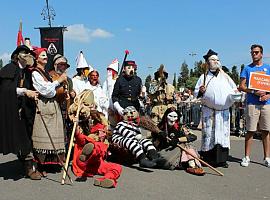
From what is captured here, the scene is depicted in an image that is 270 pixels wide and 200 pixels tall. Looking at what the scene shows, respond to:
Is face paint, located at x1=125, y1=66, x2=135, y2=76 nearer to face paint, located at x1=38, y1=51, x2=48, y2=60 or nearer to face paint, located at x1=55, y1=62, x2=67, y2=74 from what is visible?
face paint, located at x1=55, y1=62, x2=67, y2=74

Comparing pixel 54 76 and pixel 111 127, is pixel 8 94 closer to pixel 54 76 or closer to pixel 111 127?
pixel 54 76

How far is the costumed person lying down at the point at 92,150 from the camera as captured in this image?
533 centimetres

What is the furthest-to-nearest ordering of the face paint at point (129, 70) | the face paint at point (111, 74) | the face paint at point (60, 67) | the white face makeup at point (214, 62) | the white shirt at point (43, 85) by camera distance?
the face paint at point (111, 74) → the face paint at point (129, 70) → the white face makeup at point (214, 62) → the face paint at point (60, 67) → the white shirt at point (43, 85)

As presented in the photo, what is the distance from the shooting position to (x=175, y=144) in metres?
6.04

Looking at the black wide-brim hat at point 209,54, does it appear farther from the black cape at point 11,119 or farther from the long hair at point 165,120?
the black cape at point 11,119

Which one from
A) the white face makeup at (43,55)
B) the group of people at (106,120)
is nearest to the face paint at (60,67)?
the group of people at (106,120)

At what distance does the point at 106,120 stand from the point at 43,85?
1.54 meters

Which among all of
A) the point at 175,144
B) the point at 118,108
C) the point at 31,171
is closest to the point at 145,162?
the point at 175,144

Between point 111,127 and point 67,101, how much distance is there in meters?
1.51

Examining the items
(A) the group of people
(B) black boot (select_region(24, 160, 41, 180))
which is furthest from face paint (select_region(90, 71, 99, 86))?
(B) black boot (select_region(24, 160, 41, 180))

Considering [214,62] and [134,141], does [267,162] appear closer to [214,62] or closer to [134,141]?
[214,62]

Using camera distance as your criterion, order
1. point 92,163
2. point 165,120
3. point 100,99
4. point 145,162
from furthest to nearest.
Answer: point 100,99
point 165,120
point 145,162
point 92,163

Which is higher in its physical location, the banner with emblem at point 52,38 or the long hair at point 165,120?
the banner with emblem at point 52,38

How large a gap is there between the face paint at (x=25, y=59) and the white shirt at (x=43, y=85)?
18 cm
